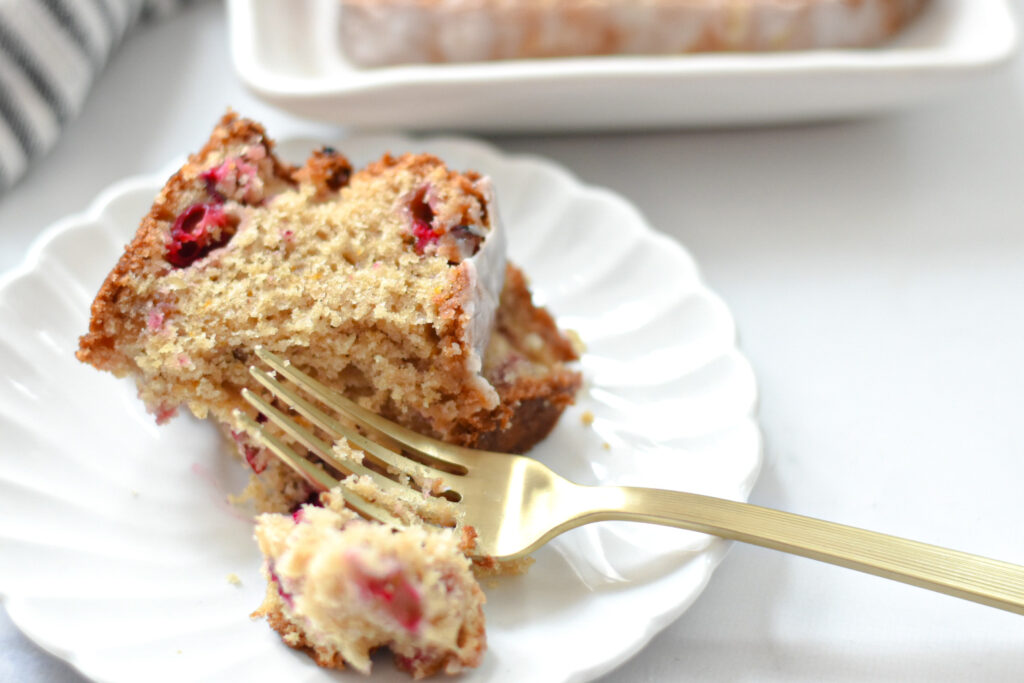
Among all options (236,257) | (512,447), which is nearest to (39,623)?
(236,257)

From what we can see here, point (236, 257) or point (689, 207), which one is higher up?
point (236, 257)

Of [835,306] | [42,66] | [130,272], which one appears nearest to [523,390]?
[130,272]

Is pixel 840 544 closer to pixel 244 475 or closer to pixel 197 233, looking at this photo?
pixel 244 475

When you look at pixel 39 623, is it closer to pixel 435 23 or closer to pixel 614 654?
pixel 614 654

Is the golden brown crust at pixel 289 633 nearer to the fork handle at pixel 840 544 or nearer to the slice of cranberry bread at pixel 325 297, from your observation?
the slice of cranberry bread at pixel 325 297

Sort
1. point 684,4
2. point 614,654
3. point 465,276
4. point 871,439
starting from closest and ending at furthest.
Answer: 1. point 614,654
2. point 465,276
3. point 871,439
4. point 684,4

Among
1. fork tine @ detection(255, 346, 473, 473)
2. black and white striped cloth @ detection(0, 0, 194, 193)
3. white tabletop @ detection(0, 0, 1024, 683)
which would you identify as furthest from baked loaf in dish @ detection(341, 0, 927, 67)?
fork tine @ detection(255, 346, 473, 473)

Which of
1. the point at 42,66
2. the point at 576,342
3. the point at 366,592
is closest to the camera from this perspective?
the point at 366,592
